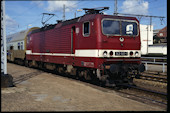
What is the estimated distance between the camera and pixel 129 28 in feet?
34.4

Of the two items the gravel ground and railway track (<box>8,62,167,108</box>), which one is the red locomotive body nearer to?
railway track (<box>8,62,167,108</box>)

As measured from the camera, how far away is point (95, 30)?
9680 millimetres

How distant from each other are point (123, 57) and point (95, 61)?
151 centimetres

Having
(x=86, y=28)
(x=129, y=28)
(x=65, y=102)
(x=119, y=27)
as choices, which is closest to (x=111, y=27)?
(x=119, y=27)

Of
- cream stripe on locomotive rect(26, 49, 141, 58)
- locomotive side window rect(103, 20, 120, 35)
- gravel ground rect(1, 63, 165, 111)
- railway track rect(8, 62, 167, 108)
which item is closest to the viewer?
gravel ground rect(1, 63, 165, 111)

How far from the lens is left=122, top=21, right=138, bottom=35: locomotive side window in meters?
10.3

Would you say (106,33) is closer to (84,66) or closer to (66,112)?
(84,66)

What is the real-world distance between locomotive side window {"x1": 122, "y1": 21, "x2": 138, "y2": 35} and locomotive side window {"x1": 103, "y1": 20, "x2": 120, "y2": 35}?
0.39 meters

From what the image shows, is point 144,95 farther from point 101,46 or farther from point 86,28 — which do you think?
point 86,28

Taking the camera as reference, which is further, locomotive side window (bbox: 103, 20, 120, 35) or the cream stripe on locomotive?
locomotive side window (bbox: 103, 20, 120, 35)

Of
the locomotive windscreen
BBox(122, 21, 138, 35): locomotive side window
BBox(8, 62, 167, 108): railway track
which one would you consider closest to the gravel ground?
BBox(8, 62, 167, 108): railway track

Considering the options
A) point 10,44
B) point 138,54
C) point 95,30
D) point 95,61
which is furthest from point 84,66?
point 10,44

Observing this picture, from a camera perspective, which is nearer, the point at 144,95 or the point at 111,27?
the point at 144,95

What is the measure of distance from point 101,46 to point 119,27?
1586mm
